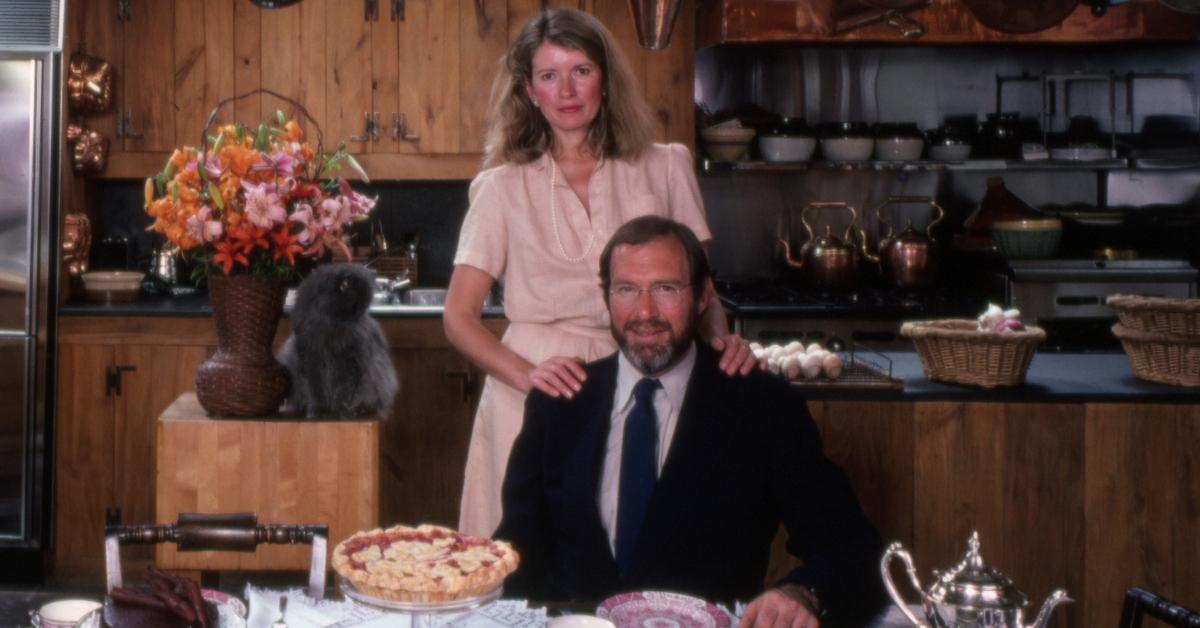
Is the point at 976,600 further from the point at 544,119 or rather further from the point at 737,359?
the point at 544,119

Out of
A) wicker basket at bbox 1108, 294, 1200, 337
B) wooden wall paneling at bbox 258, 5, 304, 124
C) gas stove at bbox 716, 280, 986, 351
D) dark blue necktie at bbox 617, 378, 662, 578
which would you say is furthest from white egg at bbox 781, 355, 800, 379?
wooden wall paneling at bbox 258, 5, 304, 124

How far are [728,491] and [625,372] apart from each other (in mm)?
265

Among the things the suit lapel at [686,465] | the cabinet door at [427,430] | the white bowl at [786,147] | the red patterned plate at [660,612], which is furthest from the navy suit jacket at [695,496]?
the white bowl at [786,147]

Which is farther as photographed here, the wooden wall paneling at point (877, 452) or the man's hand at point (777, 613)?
the wooden wall paneling at point (877, 452)

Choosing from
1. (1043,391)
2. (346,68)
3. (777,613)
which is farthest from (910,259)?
(777,613)

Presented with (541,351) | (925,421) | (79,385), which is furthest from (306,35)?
(925,421)

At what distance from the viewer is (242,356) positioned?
9.60 feet

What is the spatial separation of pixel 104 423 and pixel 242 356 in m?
1.82

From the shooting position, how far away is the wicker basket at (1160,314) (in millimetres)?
2975

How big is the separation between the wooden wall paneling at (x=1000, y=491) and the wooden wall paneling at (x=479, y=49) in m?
2.40

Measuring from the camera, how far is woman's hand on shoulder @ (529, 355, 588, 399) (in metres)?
2.20

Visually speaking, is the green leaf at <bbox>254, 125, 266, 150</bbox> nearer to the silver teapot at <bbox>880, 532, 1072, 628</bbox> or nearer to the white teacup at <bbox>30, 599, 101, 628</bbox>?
the white teacup at <bbox>30, 599, 101, 628</bbox>

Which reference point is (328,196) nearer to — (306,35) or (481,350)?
(481,350)

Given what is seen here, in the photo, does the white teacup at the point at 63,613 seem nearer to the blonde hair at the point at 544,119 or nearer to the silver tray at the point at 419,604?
the silver tray at the point at 419,604
